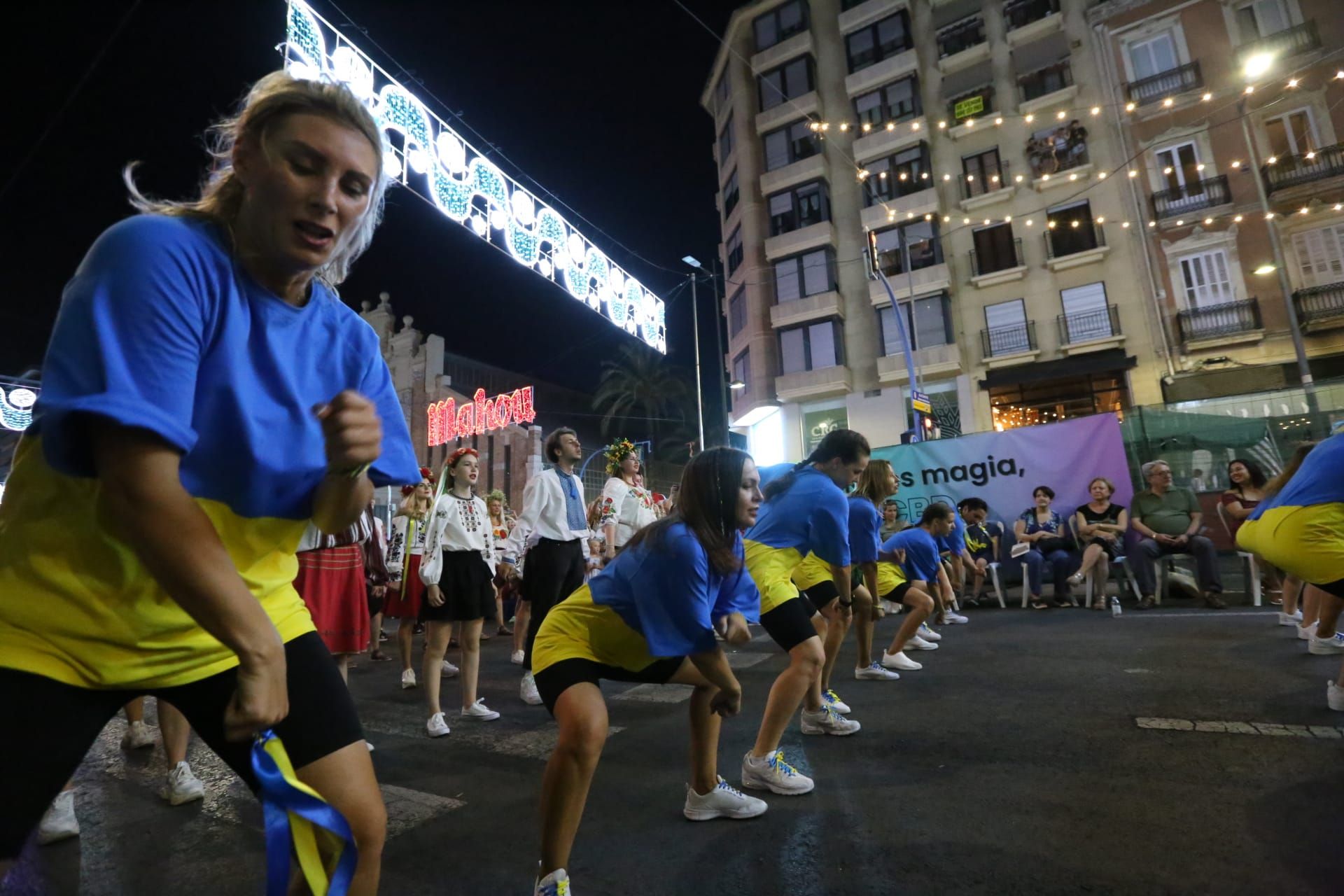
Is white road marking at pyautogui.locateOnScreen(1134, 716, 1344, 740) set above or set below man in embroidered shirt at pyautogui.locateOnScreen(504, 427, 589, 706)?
below

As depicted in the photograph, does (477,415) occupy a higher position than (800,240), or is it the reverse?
(800,240)

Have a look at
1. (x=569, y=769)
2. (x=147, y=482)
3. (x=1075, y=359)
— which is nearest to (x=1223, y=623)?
(x=569, y=769)

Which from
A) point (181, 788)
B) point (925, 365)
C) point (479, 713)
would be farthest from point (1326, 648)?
point (925, 365)

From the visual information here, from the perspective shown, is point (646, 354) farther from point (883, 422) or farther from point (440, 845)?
point (440, 845)

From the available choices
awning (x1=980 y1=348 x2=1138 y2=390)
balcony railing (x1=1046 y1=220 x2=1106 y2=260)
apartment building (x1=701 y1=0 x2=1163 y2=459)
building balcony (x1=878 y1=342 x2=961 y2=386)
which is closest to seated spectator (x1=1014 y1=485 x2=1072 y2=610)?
apartment building (x1=701 y1=0 x2=1163 y2=459)

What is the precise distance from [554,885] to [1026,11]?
2843cm

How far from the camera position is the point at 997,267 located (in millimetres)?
22625

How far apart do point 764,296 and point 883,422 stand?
7055mm

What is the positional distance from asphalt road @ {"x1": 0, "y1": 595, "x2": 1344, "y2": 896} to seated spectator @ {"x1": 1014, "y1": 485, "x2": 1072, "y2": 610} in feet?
13.4

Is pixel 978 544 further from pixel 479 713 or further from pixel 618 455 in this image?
pixel 479 713

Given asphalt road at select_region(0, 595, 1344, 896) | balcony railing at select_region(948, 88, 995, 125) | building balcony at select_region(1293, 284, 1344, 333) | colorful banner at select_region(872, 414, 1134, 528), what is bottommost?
asphalt road at select_region(0, 595, 1344, 896)

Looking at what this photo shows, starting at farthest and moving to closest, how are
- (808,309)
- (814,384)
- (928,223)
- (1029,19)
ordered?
(808,309) → (814,384) → (928,223) → (1029,19)

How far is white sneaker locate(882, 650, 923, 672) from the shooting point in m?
5.61

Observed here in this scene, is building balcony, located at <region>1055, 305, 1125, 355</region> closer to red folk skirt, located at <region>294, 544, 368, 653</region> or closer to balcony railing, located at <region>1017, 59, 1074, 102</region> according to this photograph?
balcony railing, located at <region>1017, 59, 1074, 102</region>
